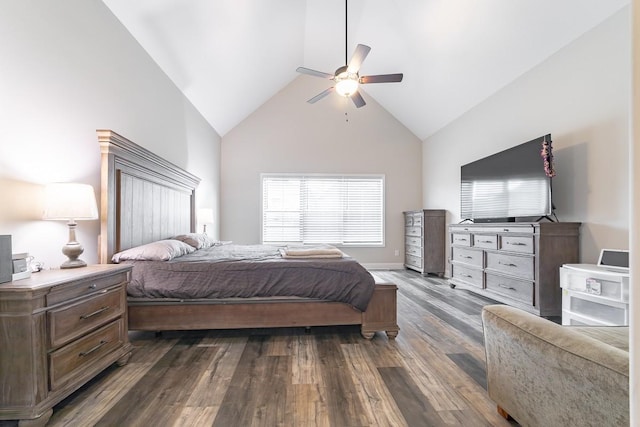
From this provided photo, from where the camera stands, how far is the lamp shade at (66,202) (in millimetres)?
1891

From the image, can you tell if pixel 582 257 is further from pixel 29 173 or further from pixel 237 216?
pixel 237 216

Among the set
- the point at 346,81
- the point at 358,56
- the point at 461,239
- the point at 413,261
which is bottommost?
the point at 413,261

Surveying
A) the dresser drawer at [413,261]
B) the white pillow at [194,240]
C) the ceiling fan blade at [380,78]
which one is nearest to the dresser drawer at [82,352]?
the white pillow at [194,240]

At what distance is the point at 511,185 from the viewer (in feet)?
11.8

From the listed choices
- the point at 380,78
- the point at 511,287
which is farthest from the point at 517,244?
the point at 380,78

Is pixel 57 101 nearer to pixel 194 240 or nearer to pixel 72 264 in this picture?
pixel 72 264

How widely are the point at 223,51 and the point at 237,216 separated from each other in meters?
3.18

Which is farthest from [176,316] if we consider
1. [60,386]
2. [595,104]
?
[595,104]

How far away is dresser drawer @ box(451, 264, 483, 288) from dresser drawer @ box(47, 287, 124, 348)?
394 cm

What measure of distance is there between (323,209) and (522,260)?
384 centimetres

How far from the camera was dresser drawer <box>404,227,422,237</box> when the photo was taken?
5.72 meters

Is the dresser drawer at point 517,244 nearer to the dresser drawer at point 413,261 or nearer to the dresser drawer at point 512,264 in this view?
the dresser drawer at point 512,264

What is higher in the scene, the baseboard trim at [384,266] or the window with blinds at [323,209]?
the window with blinds at [323,209]

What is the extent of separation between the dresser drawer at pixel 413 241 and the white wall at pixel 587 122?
Result: 86.3 inches
